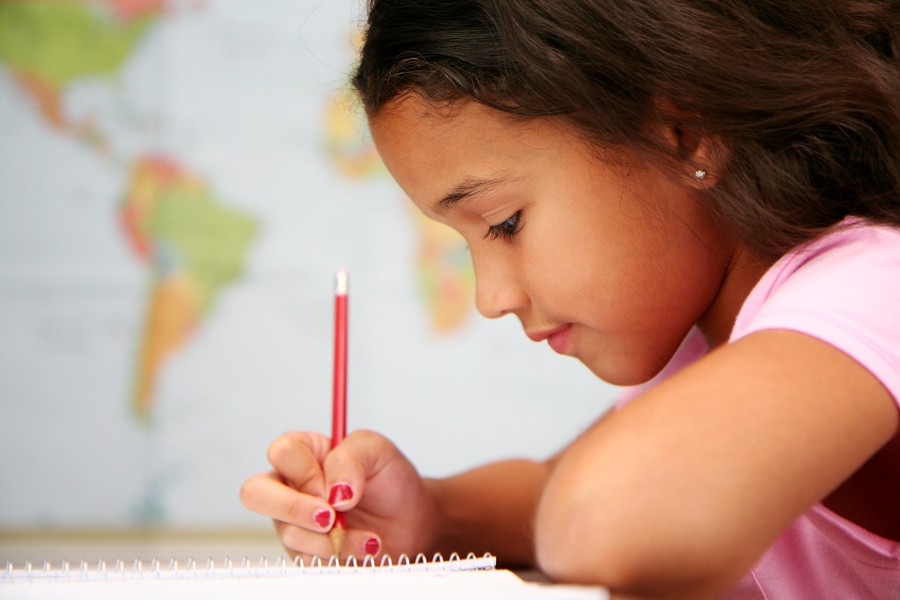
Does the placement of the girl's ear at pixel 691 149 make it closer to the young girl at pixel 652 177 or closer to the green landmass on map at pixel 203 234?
the young girl at pixel 652 177

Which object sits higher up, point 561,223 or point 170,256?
point 561,223

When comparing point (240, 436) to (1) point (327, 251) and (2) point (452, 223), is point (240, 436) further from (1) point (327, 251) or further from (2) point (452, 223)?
(2) point (452, 223)

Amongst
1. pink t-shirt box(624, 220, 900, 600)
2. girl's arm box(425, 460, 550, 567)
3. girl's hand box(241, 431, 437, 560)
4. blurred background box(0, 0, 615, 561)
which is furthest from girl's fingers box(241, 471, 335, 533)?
blurred background box(0, 0, 615, 561)

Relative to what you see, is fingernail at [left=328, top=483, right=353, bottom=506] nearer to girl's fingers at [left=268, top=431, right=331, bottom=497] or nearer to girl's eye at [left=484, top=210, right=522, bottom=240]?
girl's fingers at [left=268, top=431, right=331, bottom=497]

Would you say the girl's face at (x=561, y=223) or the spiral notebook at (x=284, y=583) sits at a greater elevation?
the girl's face at (x=561, y=223)

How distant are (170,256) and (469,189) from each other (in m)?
1.00

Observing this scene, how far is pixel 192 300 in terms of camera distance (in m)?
1.42

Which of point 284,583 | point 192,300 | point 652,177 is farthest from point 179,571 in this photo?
point 192,300

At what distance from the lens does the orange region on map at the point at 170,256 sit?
1415 mm

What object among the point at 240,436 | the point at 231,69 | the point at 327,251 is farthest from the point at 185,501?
the point at 231,69

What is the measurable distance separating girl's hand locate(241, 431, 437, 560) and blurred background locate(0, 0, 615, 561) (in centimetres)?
77

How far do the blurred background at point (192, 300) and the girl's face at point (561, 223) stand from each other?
86cm

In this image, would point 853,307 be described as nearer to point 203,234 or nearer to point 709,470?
point 709,470

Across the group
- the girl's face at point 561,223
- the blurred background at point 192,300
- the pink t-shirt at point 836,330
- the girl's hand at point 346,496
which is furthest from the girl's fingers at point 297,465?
the blurred background at point 192,300
